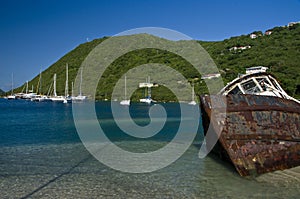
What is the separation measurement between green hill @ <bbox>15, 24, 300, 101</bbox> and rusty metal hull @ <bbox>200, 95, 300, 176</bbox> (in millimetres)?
42626

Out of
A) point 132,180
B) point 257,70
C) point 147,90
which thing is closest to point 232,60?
point 147,90

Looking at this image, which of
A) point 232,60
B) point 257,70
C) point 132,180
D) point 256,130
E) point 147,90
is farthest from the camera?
point 147,90

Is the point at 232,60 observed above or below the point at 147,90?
above

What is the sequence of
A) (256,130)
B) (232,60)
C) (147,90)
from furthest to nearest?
1. (147,90)
2. (232,60)
3. (256,130)

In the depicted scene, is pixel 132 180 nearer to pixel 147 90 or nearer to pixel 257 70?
pixel 257 70

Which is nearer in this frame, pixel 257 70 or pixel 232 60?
pixel 257 70

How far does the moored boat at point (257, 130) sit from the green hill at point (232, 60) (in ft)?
140

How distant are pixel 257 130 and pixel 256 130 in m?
0.03

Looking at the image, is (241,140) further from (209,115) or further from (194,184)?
(194,184)

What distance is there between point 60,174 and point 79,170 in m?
0.83

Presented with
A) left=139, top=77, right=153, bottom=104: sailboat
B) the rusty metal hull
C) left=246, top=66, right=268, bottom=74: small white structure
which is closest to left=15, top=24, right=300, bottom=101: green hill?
left=139, top=77, right=153, bottom=104: sailboat

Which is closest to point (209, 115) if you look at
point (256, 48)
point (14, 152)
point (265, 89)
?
point (265, 89)

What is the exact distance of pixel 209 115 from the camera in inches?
400

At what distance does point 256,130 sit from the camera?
376 inches
